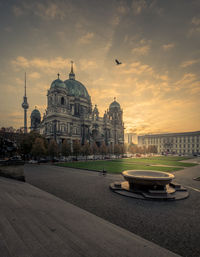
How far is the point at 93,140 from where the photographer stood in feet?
255

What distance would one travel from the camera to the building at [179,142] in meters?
117

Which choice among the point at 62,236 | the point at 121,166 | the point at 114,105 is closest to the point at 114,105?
the point at 114,105

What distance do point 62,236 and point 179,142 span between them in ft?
456

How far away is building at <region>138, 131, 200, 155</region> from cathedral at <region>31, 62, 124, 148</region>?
48.3m

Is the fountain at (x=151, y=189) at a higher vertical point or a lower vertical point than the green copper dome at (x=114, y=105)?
lower

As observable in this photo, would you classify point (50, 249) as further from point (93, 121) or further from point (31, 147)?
point (93, 121)

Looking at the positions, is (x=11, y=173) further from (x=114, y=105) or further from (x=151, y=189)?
(x=114, y=105)

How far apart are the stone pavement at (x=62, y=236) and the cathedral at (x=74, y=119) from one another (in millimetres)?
53544

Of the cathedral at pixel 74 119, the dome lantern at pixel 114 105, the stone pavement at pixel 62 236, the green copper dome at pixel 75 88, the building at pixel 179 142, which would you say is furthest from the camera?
the building at pixel 179 142

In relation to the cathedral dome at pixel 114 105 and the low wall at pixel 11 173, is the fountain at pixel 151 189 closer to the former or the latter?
the low wall at pixel 11 173

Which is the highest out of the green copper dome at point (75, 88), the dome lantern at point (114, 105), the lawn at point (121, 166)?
the green copper dome at point (75, 88)

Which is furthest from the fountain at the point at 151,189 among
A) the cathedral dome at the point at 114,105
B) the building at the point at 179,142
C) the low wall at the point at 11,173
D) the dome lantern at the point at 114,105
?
the building at the point at 179,142

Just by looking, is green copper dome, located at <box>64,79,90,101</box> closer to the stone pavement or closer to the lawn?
the lawn

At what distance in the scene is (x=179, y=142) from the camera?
124m
